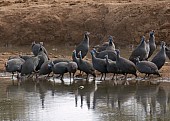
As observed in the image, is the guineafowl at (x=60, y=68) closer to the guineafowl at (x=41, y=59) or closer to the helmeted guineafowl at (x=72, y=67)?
the helmeted guineafowl at (x=72, y=67)

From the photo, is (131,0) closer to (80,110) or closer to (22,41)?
(22,41)

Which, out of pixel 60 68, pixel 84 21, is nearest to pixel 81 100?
pixel 60 68

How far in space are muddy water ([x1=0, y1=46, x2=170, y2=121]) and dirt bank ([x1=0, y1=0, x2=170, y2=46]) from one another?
7.40 meters

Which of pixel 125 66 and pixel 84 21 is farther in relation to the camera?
pixel 84 21

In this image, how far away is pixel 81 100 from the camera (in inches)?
502

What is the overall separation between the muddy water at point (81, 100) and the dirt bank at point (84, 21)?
7395mm

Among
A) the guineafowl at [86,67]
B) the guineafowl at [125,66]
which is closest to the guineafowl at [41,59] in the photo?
the guineafowl at [86,67]

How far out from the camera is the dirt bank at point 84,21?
22453 mm

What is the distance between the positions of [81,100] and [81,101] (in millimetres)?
110

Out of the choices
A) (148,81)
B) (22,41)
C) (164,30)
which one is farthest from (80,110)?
(22,41)

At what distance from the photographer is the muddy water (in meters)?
11.2

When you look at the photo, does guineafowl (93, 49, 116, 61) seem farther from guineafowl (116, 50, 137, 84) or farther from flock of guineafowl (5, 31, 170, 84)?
guineafowl (116, 50, 137, 84)

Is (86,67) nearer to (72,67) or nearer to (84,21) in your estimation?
(72,67)

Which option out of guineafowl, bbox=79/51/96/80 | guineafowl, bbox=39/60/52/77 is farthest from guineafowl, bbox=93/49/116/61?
guineafowl, bbox=39/60/52/77
